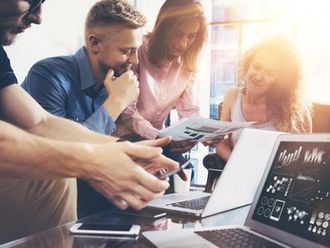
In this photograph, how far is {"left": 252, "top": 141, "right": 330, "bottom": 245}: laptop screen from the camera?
647 mm

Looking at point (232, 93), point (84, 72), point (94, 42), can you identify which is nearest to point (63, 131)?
point (84, 72)

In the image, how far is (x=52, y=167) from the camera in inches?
25.8

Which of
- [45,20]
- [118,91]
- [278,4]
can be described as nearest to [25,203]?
[118,91]

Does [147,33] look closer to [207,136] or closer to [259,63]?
[259,63]

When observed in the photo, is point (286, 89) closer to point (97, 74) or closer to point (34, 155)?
point (97, 74)

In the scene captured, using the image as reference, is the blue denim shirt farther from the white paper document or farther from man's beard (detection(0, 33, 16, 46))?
the white paper document

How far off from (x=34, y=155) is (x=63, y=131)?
447mm

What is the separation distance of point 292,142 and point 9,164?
1.68 feet

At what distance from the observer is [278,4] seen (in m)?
2.83

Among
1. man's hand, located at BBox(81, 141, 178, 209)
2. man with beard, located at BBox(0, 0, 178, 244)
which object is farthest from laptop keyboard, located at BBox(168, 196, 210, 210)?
man's hand, located at BBox(81, 141, 178, 209)

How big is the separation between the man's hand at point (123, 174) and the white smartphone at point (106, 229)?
0.07 m

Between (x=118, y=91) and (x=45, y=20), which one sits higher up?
(x=45, y=20)

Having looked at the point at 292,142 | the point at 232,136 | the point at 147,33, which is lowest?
the point at 232,136

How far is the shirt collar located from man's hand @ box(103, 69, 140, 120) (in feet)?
0.32
